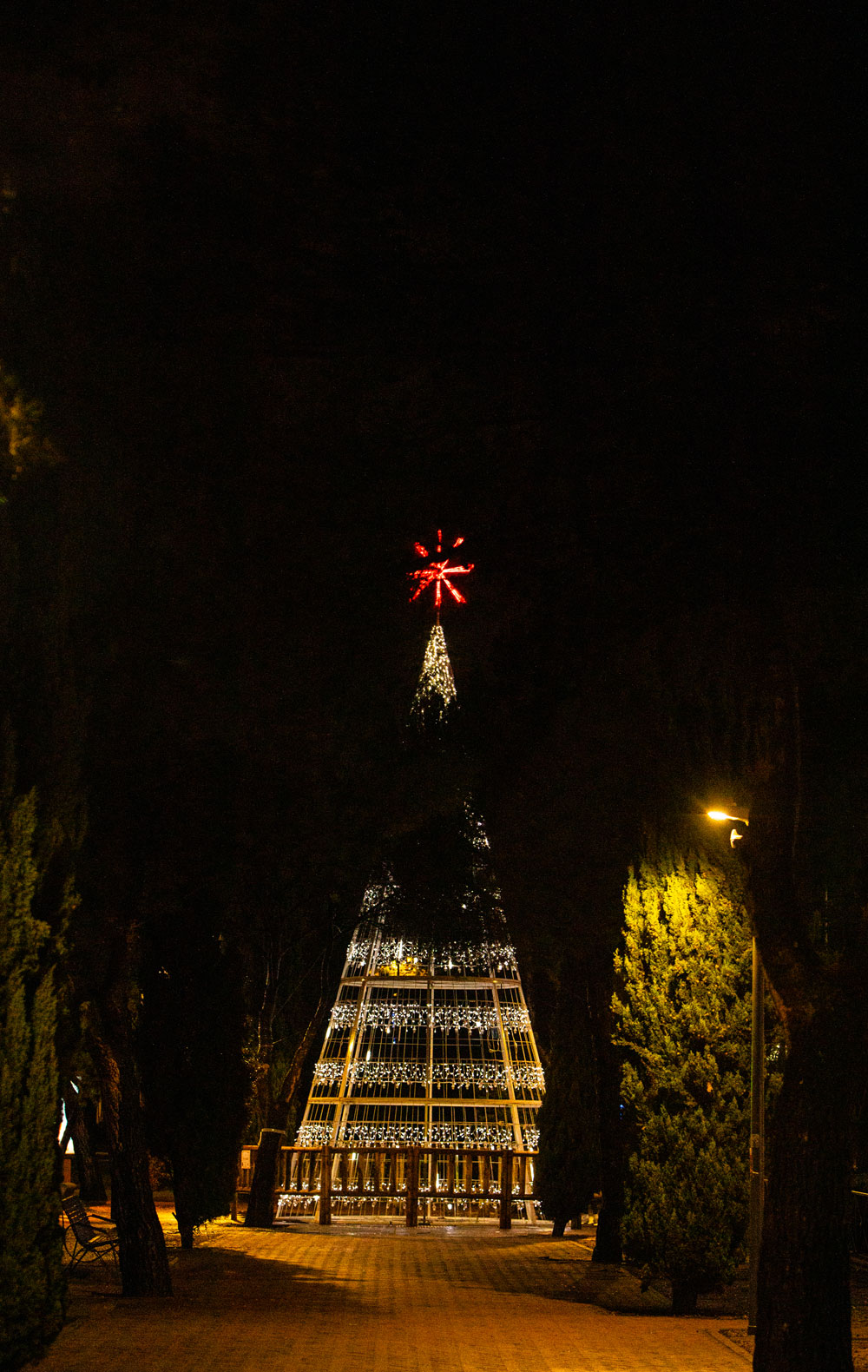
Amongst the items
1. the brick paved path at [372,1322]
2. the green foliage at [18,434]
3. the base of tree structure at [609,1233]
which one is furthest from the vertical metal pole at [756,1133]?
the green foliage at [18,434]

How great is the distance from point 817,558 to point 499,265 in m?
3.06

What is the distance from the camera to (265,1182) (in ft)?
76.6

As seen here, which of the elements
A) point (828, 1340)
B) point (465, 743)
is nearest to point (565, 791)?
point (465, 743)

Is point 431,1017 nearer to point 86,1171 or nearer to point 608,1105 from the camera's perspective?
point 608,1105

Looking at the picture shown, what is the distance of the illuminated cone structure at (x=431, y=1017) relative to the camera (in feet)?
77.1

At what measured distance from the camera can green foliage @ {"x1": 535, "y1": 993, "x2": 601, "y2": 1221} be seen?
837 inches

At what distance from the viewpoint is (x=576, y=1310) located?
14.2 metres

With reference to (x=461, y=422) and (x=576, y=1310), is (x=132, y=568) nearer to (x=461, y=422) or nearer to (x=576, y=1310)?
(x=461, y=422)

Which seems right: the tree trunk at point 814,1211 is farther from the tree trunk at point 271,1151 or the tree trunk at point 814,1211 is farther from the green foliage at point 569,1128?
the tree trunk at point 271,1151

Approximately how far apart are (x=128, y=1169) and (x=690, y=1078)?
558cm

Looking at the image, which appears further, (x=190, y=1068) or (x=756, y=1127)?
(x=190, y=1068)

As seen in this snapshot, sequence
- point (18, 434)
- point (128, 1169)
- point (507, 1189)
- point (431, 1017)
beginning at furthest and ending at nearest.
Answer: point (431, 1017), point (507, 1189), point (128, 1169), point (18, 434)

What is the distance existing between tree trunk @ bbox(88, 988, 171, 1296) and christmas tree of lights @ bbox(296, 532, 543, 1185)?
8842mm

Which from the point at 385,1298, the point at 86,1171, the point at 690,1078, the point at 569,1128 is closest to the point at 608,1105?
the point at 569,1128
